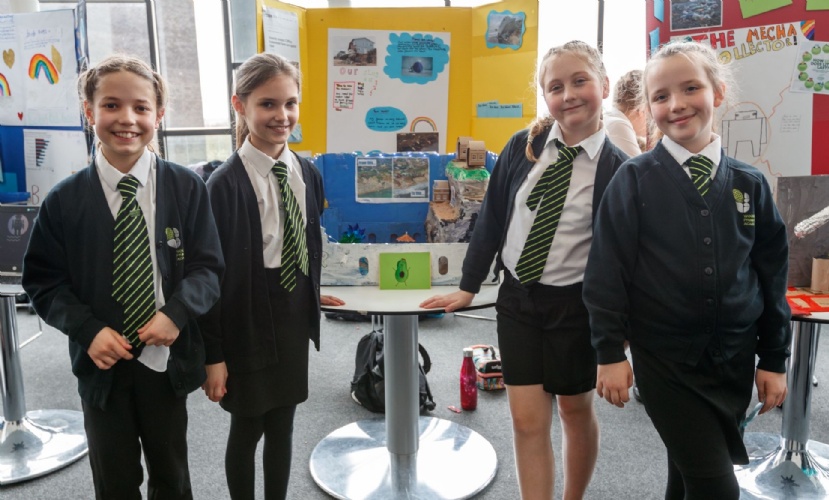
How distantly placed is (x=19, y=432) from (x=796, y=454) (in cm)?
289

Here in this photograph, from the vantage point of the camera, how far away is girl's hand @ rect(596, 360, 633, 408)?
4.50 feet

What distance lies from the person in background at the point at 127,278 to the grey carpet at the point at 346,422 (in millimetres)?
825

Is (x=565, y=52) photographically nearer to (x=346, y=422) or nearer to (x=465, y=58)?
(x=465, y=58)

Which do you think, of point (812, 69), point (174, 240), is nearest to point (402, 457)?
point (174, 240)

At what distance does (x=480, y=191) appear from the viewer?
80.7 inches

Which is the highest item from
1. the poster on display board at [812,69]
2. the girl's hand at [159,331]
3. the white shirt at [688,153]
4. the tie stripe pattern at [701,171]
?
the poster on display board at [812,69]

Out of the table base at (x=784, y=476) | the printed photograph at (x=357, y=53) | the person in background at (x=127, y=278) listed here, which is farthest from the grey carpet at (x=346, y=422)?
the printed photograph at (x=357, y=53)

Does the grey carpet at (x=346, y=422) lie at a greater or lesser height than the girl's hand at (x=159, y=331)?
lesser

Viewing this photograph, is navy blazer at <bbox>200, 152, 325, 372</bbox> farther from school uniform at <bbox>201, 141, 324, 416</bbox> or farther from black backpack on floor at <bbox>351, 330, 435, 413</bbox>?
black backpack on floor at <bbox>351, 330, 435, 413</bbox>

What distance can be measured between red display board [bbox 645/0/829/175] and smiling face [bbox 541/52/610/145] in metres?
1.03

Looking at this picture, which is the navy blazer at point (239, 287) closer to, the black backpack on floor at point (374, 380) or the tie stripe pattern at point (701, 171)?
the tie stripe pattern at point (701, 171)

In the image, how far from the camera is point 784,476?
7.25ft

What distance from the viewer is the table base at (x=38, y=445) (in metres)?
2.32

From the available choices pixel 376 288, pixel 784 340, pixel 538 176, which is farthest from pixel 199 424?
pixel 784 340
